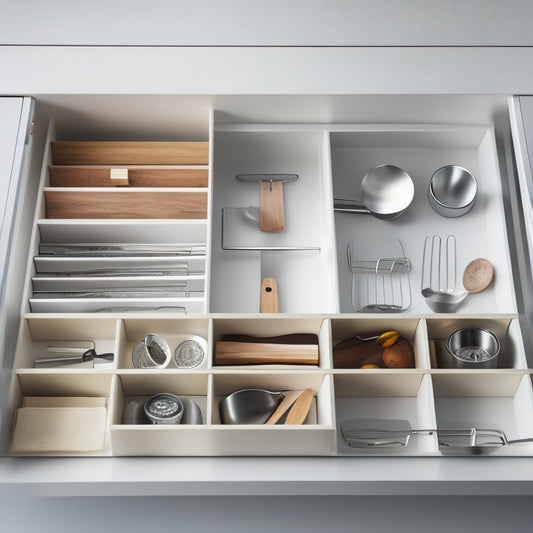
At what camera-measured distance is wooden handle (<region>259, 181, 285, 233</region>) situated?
7.33 ft

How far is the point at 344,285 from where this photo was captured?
216cm

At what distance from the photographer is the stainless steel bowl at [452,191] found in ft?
7.32

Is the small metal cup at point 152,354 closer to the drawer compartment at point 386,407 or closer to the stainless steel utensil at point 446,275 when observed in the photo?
the drawer compartment at point 386,407

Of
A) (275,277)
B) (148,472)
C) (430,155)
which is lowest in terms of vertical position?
(148,472)

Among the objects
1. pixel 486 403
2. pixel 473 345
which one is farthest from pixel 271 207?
pixel 486 403

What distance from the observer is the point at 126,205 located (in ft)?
7.02

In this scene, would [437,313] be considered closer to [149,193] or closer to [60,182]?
[149,193]

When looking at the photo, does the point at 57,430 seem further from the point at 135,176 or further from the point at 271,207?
the point at 271,207

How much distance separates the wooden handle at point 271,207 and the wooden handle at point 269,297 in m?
0.19

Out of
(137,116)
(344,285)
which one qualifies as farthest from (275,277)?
(137,116)

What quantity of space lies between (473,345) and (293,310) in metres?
0.53

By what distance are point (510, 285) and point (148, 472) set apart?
1.14m

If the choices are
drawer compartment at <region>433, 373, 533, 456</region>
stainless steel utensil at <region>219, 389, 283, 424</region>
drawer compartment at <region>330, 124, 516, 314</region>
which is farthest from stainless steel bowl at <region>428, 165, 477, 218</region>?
Answer: stainless steel utensil at <region>219, 389, 283, 424</region>

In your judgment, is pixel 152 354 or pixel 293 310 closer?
pixel 152 354
